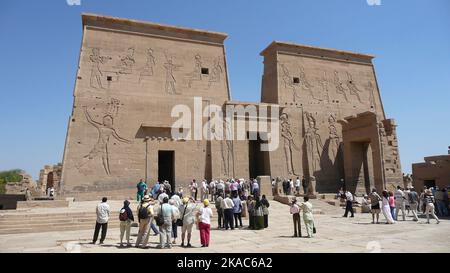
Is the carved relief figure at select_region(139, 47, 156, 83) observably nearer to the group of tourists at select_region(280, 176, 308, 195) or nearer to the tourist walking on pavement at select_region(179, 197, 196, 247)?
the group of tourists at select_region(280, 176, 308, 195)

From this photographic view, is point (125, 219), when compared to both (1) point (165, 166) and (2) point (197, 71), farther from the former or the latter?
(2) point (197, 71)

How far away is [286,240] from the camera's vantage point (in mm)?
7883

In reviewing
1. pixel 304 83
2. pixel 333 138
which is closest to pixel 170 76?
pixel 304 83

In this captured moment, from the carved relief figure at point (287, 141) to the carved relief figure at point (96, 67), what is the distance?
10.4 metres

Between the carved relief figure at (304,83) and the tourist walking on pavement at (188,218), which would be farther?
the carved relief figure at (304,83)

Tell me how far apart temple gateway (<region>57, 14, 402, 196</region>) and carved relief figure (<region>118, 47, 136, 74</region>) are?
5cm

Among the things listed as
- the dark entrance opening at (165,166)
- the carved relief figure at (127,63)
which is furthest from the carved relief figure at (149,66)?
→ the dark entrance opening at (165,166)

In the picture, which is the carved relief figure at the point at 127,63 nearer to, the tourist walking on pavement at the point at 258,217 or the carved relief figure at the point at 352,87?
the tourist walking on pavement at the point at 258,217

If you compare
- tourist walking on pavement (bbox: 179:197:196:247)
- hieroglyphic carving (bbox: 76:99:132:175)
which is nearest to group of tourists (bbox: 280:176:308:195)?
hieroglyphic carving (bbox: 76:99:132:175)

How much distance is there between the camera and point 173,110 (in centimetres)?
1808

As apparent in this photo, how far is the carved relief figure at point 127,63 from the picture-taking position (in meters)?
17.7

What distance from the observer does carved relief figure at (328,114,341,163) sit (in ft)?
69.1
